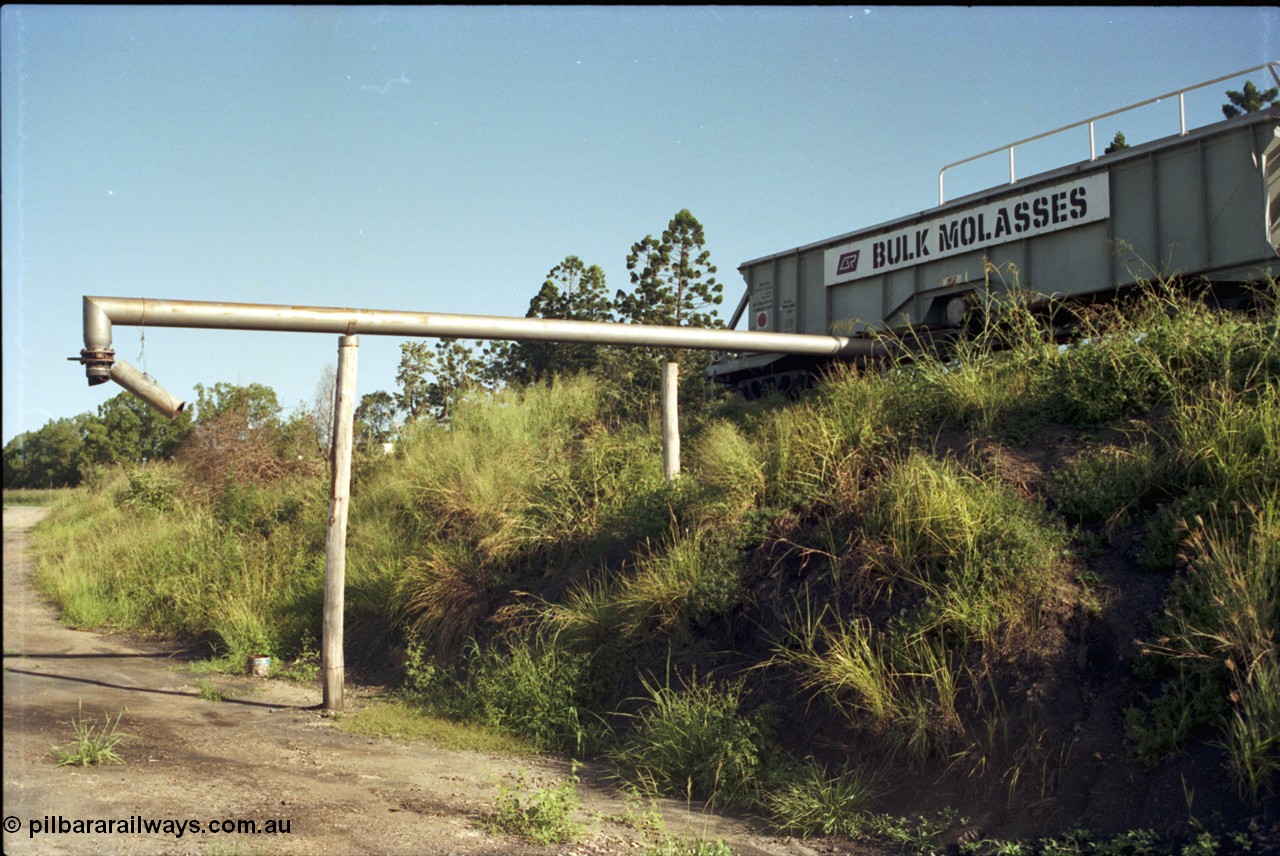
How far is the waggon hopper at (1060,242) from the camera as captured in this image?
9.91 m

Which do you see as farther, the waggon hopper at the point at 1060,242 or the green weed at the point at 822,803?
the waggon hopper at the point at 1060,242

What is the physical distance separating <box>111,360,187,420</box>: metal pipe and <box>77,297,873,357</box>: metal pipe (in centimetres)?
23

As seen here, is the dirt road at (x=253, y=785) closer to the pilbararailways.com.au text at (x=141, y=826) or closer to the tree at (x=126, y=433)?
the pilbararailways.com.au text at (x=141, y=826)

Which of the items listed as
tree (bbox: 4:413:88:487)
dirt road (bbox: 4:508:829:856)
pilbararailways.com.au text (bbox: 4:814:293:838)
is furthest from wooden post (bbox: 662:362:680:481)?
tree (bbox: 4:413:88:487)

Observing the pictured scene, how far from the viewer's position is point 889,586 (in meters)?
7.20

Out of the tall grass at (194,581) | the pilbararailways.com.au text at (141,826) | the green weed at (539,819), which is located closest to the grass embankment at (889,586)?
the tall grass at (194,581)

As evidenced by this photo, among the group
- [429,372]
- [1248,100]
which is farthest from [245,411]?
[1248,100]

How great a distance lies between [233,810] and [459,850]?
1430 millimetres

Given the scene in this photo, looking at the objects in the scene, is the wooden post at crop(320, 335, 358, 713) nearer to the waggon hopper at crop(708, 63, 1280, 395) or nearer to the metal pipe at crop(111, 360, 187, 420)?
the metal pipe at crop(111, 360, 187, 420)

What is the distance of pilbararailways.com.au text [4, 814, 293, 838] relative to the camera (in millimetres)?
5289

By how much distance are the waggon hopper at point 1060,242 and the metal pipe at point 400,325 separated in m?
1.80

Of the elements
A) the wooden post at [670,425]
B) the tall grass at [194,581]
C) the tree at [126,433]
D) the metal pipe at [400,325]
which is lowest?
the tall grass at [194,581]

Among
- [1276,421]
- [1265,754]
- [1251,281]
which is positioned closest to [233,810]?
[1265,754]

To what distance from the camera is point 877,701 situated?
6.47 metres
